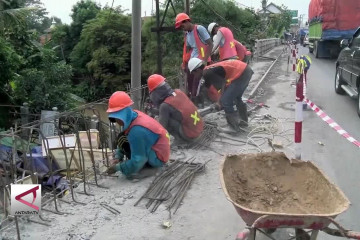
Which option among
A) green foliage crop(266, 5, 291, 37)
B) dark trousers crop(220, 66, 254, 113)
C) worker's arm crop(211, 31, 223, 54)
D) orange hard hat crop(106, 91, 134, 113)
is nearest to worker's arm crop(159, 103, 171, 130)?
orange hard hat crop(106, 91, 134, 113)

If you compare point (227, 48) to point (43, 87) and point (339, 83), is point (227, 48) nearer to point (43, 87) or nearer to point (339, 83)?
point (339, 83)

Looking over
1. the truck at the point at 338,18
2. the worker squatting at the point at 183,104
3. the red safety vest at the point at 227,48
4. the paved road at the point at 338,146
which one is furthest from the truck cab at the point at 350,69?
the truck at the point at 338,18

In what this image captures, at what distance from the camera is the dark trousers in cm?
615

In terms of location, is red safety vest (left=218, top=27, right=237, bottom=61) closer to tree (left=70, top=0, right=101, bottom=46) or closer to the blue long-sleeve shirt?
the blue long-sleeve shirt

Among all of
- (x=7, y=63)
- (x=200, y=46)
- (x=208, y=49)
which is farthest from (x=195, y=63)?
(x=7, y=63)

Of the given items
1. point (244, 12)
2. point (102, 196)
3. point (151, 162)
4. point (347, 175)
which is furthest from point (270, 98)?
point (244, 12)

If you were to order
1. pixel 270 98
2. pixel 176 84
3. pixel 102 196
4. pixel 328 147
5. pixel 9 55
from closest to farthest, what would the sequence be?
pixel 102 196
pixel 328 147
pixel 176 84
pixel 270 98
pixel 9 55

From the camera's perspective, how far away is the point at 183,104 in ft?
17.9

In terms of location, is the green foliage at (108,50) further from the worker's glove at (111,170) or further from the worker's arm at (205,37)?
the worker's glove at (111,170)

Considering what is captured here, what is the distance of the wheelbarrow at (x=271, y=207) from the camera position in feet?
8.29

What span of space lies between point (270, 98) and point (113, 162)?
5.48 m

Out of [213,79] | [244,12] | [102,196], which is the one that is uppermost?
[244,12]

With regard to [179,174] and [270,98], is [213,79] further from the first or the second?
[270,98]

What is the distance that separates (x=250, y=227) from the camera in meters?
2.61
